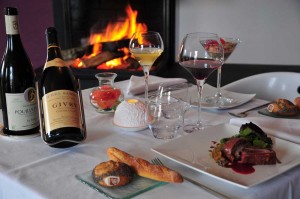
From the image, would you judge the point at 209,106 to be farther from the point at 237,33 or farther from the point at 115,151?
the point at 237,33

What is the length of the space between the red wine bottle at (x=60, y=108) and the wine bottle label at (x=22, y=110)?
6 centimetres

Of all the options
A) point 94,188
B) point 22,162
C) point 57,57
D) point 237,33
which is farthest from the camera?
point 237,33

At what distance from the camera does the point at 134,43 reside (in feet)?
3.70

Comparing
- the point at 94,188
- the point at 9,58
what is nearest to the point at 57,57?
the point at 9,58

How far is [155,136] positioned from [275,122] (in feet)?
0.99

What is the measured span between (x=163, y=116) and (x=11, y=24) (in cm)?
42

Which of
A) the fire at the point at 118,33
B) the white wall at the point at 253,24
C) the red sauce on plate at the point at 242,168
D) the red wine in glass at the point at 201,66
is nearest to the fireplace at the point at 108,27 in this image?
the fire at the point at 118,33

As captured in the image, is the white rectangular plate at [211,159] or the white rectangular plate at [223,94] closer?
the white rectangular plate at [211,159]

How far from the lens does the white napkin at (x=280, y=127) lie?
0.94 m

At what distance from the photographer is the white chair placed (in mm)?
1689

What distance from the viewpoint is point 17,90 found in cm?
96

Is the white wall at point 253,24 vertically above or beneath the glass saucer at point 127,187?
above

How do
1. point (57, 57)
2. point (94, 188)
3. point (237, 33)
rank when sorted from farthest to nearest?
point (237, 33), point (57, 57), point (94, 188)

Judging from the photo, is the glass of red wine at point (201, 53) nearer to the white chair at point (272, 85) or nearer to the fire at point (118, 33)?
the white chair at point (272, 85)
